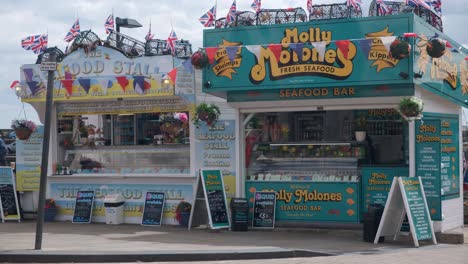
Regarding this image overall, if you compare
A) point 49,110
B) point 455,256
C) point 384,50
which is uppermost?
point 384,50

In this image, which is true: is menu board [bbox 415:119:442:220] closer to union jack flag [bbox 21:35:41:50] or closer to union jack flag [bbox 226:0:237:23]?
union jack flag [bbox 226:0:237:23]

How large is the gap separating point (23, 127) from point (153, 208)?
13.2 ft

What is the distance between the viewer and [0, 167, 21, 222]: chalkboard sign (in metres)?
19.4

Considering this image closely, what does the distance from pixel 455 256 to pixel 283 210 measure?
4.70 meters

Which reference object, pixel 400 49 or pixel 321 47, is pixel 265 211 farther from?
pixel 400 49

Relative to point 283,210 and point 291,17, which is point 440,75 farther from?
point 283,210

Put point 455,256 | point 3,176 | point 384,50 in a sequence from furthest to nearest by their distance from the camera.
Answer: point 3,176 → point 384,50 → point 455,256

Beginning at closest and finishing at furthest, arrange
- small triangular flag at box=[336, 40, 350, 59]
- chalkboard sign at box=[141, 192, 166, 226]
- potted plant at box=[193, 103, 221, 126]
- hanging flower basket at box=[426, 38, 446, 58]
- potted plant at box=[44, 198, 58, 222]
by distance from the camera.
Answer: hanging flower basket at box=[426, 38, 446, 58]
small triangular flag at box=[336, 40, 350, 59]
potted plant at box=[193, 103, 221, 126]
chalkboard sign at box=[141, 192, 166, 226]
potted plant at box=[44, 198, 58, 222]

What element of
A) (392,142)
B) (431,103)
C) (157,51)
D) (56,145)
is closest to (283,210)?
(392,142)

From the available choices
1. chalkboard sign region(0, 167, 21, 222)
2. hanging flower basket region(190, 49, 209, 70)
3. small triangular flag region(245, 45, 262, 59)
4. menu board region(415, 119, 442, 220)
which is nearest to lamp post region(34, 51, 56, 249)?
hanging flower basket region(190, 49, 209, 70)

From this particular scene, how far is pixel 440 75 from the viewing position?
54.3 ft

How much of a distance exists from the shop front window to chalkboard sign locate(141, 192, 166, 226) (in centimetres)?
57

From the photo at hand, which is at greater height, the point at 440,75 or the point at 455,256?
the point at 440,75

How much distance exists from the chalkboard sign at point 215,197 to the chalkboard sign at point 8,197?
554 cm
